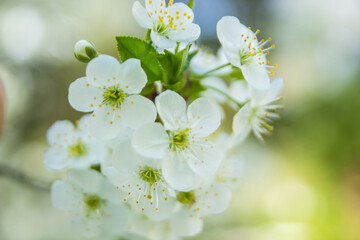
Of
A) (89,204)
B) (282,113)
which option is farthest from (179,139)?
(282,113)

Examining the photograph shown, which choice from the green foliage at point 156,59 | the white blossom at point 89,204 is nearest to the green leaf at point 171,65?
the green foliage at point 156,59

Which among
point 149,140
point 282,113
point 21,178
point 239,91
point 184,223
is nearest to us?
point 149,140

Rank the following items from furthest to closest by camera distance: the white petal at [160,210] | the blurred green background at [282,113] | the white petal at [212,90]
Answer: the blurred green background at [282,113]
the white petal at [212,90]
the white petal at [160,210]

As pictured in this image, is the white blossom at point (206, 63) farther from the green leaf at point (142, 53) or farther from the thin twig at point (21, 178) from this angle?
the thin twig at point (21, 178)

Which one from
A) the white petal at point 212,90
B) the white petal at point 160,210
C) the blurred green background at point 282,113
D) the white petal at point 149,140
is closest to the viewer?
the white petal at point 149,140

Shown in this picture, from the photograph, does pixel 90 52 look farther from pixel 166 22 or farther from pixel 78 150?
pixel 78 150

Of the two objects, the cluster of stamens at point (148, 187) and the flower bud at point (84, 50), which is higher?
the flower bud at point (84, 50)
